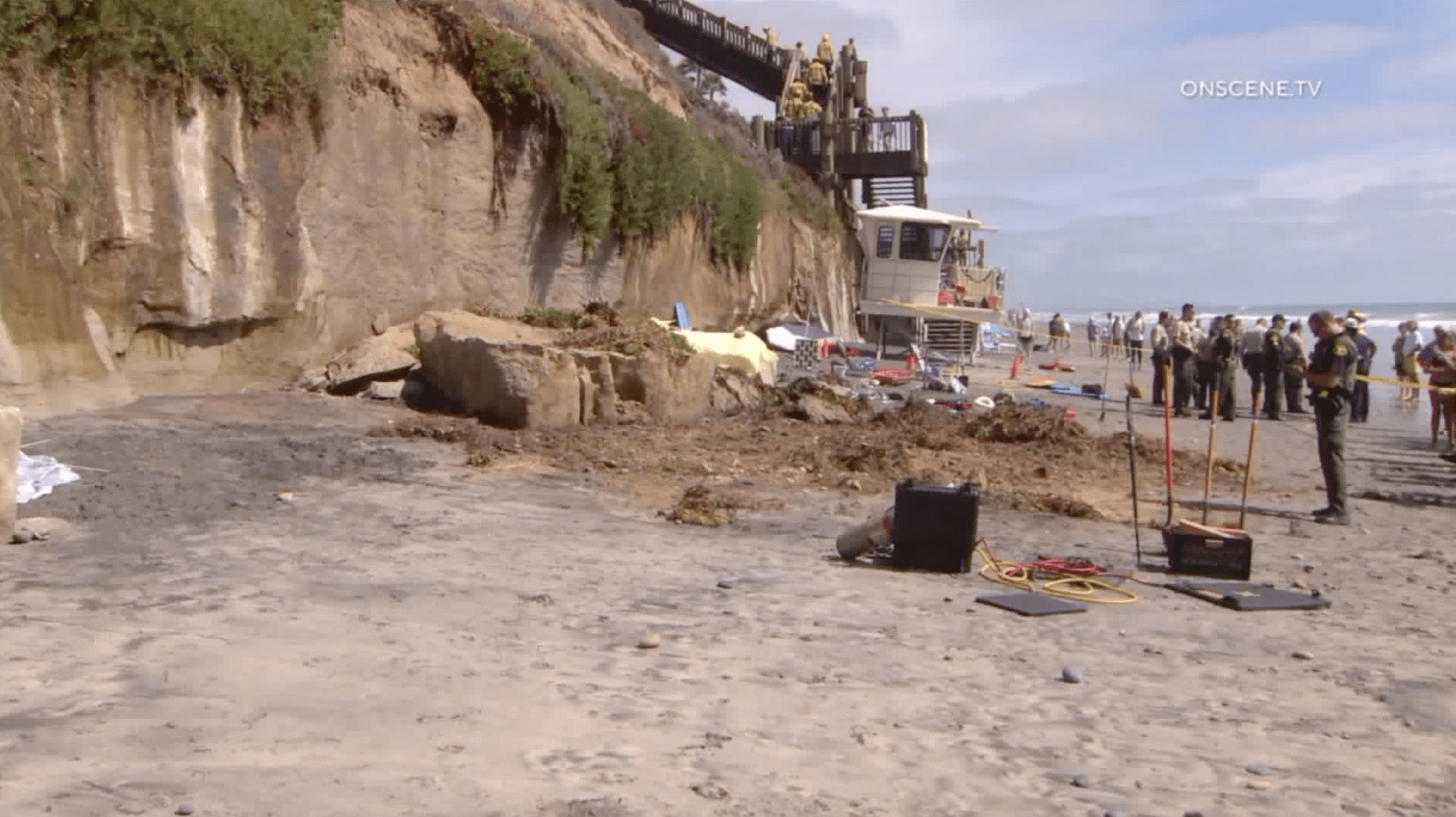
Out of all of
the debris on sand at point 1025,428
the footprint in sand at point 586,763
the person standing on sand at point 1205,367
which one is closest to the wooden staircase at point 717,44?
the person standing on sand at point 1205,367

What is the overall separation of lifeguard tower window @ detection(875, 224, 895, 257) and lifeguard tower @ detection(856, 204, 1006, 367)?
Result: 2cm

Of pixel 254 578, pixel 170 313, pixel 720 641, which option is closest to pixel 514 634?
pixel 720 641

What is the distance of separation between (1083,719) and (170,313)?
10.8 meters

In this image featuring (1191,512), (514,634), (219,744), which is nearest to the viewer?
(219,744)

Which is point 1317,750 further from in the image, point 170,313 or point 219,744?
point 170,313

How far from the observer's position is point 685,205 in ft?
79.2

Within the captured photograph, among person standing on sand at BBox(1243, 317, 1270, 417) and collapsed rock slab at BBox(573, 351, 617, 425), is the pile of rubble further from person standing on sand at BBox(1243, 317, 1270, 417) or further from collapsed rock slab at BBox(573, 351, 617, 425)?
person standing on sand at BBox(1243, 317, 1270, 417)

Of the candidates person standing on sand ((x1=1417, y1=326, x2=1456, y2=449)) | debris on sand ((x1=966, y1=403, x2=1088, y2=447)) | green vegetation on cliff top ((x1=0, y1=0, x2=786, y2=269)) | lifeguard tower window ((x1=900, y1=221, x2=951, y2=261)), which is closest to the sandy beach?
green vegetation on cliff top ((x1=0, y1=0, x2=786, y2=269))

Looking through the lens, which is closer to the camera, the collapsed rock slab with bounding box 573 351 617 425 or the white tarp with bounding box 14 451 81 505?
the white tarp with bounding box 14 451 81 505

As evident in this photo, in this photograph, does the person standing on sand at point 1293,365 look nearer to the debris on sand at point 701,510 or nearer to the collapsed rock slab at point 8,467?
the debris on sand at point 701,510

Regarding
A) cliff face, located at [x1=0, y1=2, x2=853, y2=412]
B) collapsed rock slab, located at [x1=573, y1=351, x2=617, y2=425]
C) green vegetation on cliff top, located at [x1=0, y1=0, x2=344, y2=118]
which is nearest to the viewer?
cliff face, located at [x1=0, y1=2, x2=853, y2=412]

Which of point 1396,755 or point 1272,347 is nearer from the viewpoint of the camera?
point 1396,755

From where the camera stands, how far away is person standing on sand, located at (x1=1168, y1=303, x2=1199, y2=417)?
21.8 metres

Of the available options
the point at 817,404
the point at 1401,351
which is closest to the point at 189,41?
the point at 817,404
